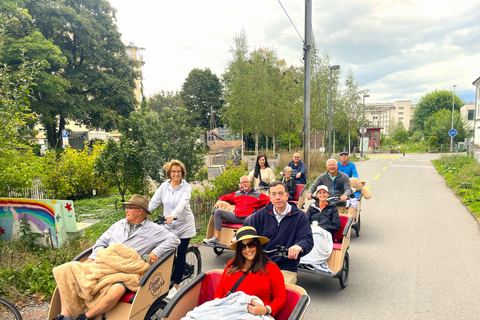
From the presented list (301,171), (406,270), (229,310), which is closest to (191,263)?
(229,310)

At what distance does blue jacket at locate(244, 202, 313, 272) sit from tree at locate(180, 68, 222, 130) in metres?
51.4

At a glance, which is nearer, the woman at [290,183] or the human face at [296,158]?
the woman at [290,183]

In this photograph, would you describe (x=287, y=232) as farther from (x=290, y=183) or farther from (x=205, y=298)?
(x=290, y=183)

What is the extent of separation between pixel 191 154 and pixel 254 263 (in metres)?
6.97

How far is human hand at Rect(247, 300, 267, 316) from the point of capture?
262cm

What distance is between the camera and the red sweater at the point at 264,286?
2.85 m

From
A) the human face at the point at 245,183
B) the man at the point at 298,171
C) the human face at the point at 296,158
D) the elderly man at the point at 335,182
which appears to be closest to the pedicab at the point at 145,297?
the human face at the point at 245,183

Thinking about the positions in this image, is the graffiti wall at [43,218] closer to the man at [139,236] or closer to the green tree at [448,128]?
the man at [139,236]

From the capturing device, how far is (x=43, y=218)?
570 centimetres

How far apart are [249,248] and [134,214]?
1.63 m

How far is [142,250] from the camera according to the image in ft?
12.3

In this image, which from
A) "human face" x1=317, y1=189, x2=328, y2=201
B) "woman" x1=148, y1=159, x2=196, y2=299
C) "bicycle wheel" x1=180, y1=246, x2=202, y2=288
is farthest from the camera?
"human face" x1=317, y1=189, x2=328, y2=201

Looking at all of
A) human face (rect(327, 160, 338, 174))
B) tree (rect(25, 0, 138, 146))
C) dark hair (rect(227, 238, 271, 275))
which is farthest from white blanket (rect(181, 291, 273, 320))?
tree (rect(25, 0, 138, 146))

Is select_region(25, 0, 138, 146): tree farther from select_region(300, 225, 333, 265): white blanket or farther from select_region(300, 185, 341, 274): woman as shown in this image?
select_region(300, 225, 333, 265): white blanket
